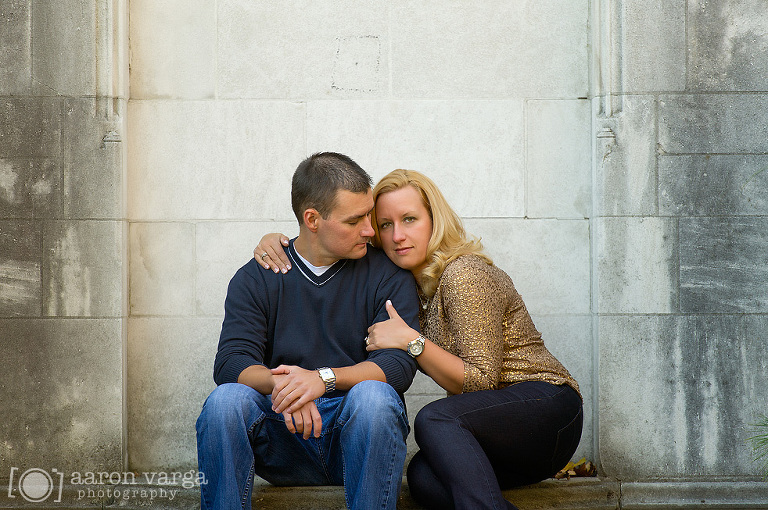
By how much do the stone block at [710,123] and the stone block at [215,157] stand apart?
200 cm

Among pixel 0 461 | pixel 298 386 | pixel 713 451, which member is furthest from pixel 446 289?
pixel 0 461

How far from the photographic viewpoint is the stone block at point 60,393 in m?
3.64

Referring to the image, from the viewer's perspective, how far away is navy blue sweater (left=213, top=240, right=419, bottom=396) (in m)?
2.93

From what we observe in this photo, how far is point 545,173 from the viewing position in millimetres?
3934

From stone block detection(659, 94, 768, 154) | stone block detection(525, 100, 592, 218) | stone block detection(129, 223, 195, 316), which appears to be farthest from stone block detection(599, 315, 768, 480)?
stone block detection(129, 223, 195, 316)

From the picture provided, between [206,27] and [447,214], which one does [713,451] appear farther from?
[206,27]

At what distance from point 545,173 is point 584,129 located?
335 mm

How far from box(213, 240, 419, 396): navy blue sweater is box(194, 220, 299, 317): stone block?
0.89 m

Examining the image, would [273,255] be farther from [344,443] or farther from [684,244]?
[684,244]

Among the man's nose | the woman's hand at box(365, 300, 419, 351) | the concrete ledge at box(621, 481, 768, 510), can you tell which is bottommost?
the concrete ledge at box(621, 481, 768, 510)

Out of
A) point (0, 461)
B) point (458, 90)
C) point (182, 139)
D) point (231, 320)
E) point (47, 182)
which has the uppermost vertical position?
point (458, 90)

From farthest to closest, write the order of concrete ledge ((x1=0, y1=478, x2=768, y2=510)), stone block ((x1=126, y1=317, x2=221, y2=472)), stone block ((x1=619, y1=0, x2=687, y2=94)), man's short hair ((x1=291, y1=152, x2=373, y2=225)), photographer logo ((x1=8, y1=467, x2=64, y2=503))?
stone block ((x1=126, y1=317, x2=221, y2=472)) < stone block ((x1=619, y1=0, x2=687, y2=94)) < photographer logo ((x1=8, y1=467, x2=64, y2=503)) < concrete ledge ((x1=0, y1=478, x2=768, y2=510)) < man's short hair ((x1=291, y1=152, x2=373, y2=225))

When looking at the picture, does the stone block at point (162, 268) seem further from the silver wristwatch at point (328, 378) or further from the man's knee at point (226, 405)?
the silver wristwatch at point (328, 378)

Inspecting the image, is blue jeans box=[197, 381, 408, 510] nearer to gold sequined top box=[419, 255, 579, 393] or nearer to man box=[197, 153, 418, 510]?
man box=[197, 153, 418, 510]
